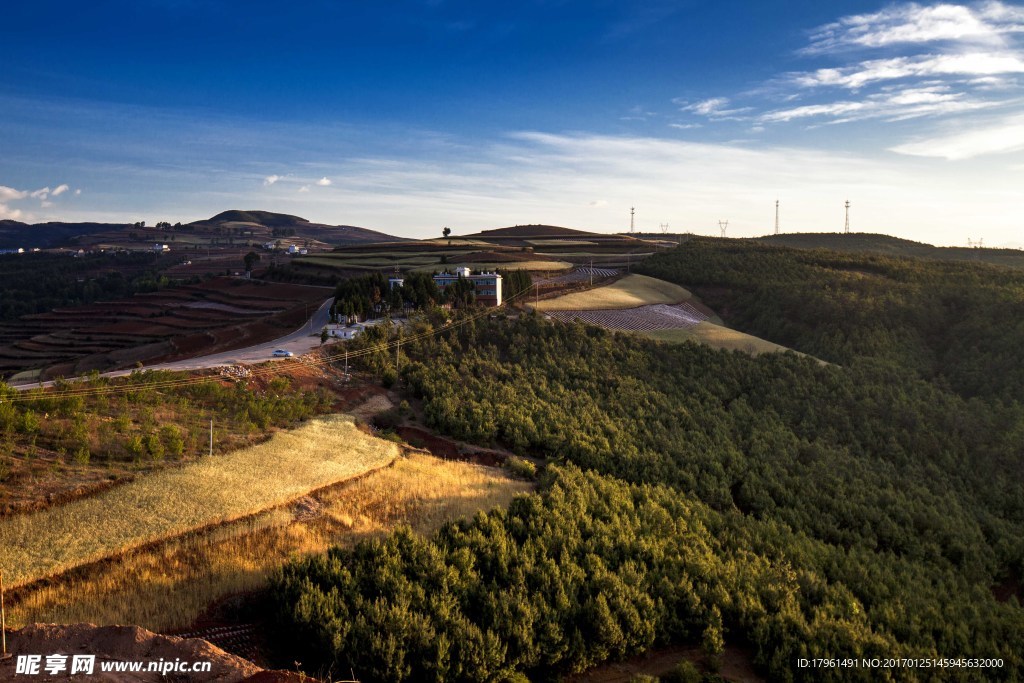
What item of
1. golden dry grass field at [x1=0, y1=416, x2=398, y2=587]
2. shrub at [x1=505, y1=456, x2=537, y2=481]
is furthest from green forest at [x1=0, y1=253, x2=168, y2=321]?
shrub at [x1=505, y1=456, x2=537, y2=481]

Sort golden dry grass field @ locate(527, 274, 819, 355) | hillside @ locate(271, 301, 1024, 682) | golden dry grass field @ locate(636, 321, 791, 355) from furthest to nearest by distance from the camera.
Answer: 1. golden dry grass field @ locate(527, 274, 819, 355)
2. golden dry grass field @ locate(636, 321, 791, 355)
3. hillside @ locate(271, 301, 1024, 682)

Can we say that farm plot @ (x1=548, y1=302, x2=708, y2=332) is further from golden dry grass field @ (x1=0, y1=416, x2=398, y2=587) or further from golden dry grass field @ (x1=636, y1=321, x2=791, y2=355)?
golden dry grass field @ (x1=0, y1=416, x2=398, y2=587)

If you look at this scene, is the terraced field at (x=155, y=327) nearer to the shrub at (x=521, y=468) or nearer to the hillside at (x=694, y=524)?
the hillside at (x=694, y=524)

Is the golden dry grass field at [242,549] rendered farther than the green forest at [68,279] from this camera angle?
No

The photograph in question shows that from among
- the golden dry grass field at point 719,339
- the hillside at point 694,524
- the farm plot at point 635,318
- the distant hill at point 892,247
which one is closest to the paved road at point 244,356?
the hillside at point 694,524

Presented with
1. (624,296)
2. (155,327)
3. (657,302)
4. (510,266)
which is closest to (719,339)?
(657,302)

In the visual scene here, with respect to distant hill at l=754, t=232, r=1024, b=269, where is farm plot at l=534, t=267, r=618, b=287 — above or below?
below
